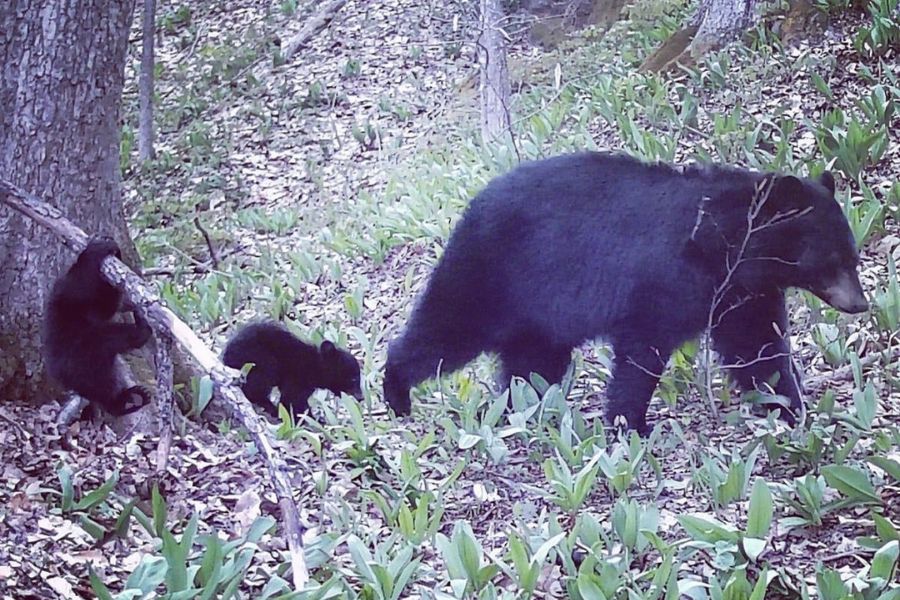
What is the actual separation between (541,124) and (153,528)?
546 cm

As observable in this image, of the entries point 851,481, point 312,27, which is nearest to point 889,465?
point 851,481

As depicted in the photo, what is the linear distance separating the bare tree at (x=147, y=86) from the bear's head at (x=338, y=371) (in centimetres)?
822

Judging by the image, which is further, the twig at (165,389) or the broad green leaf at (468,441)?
the broad green leaf at (468,441)

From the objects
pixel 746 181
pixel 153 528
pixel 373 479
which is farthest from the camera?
pixel 746 181

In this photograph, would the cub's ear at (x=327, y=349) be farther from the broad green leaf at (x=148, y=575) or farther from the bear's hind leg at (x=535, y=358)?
the broad green leaf at (x=148, y=575)

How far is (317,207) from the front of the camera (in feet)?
31.4

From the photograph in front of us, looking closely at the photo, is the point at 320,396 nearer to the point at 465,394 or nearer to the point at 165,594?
the point at 465,394

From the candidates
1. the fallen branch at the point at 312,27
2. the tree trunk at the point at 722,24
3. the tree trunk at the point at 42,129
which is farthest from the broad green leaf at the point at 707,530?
the fallen branch at the point at 312,27

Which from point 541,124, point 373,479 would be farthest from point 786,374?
point 541,124

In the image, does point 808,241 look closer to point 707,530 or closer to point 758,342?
point 758,342

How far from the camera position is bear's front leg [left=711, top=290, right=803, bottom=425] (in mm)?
4605

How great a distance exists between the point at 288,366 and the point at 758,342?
2.29 m

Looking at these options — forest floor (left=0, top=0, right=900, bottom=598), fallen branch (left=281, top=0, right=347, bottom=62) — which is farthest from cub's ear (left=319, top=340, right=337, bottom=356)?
fallen branch (left=281, top=0, right=347, bottom=62)

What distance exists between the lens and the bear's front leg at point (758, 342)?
4605mm
